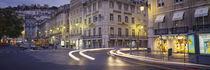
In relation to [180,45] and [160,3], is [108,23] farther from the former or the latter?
[180,45]

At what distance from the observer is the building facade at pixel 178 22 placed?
20141 mm

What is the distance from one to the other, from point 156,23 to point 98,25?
1987 cm

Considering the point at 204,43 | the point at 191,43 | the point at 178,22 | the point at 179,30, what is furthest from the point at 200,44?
the point at 178,22

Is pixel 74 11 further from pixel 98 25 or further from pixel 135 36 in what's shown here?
pixel 135 36

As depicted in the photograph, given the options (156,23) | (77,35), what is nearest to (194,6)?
(156,23)

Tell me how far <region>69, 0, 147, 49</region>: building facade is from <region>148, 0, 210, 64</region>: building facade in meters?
12.7

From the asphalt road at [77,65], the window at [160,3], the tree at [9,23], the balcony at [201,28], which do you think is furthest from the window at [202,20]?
the tree at [9,23]

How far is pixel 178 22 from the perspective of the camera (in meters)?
23.7

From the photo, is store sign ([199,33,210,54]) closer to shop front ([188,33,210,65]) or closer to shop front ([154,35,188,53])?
shop front ([188,33,210,65])

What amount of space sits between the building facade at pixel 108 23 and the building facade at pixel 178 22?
12667 mm

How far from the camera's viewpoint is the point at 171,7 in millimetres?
24672

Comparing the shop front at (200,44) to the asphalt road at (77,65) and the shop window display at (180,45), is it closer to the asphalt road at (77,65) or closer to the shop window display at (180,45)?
the shop window display at (180,45)

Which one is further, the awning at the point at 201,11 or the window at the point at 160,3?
the window at the point at 160,3

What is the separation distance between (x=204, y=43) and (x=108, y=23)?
85.9ft
